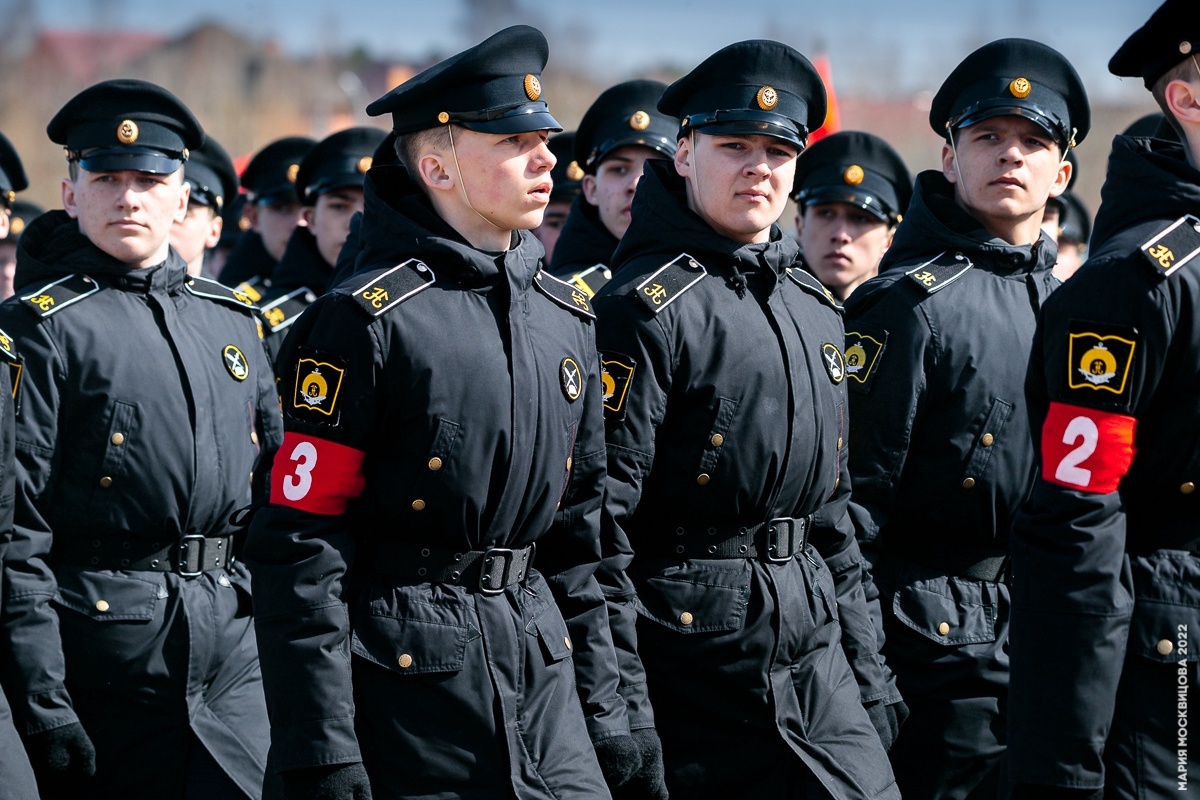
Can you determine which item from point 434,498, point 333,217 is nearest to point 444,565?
point 434,498

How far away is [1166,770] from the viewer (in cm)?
411

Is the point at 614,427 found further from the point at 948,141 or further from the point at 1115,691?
the point at 948,141

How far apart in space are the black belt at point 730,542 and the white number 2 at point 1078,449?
1.16m

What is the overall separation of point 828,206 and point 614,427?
11.1ft

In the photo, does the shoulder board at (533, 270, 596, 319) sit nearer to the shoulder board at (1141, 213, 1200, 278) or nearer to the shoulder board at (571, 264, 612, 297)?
the shoulder board at (1141, 213, 1200, 278)

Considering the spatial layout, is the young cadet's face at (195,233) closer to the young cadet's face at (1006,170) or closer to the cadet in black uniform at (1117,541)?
the young cadet's face at (1006,170)

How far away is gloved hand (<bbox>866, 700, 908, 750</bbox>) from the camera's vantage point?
542cm

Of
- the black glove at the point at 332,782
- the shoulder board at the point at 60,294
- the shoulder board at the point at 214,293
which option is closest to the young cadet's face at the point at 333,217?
the shoulder board at the point at 214,293

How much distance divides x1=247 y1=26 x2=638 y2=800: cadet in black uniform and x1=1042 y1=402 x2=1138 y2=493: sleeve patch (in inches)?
50.0

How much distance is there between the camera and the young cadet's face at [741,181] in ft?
17.3

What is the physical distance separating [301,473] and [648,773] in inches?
51.9

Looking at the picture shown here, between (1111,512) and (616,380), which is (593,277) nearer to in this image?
(616,380)

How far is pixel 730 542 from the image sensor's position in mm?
5113

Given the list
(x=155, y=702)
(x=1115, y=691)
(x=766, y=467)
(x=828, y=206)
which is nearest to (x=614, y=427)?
(x=766, y=467)
